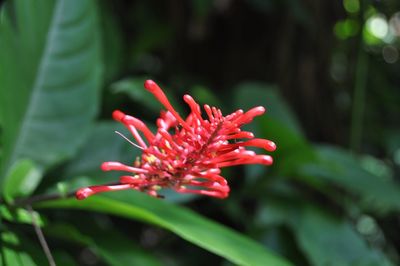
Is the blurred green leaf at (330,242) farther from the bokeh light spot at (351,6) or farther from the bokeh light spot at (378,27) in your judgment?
the bokeh light spot at (378,27)

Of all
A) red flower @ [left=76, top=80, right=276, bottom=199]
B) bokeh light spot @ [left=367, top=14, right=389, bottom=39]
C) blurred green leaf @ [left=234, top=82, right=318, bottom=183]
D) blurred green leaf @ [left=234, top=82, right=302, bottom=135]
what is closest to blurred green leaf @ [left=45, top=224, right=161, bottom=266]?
red flower @ [left=76, top=80, right=276, bottom=199]

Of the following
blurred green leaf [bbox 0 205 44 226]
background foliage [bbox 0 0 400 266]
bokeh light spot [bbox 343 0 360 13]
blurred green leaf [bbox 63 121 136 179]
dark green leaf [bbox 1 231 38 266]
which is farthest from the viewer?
bokeh light spot [bbox 343 0 360 13]

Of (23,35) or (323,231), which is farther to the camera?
(323,231)

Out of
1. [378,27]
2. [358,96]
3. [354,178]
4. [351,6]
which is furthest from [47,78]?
[378,27]

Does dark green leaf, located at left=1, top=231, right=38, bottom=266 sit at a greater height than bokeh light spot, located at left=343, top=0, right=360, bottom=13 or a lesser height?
lesser

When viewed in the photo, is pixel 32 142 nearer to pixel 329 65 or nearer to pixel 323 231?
pixel 323 231

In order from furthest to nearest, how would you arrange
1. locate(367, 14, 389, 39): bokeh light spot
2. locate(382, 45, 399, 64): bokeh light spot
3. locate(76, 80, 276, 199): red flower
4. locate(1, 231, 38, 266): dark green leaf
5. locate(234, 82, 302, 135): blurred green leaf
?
locate(382, 45, 399, 64): bokeh light spot
locate(367, 14, 389, 39): bokeh light spot
locate(234, 82, 302, 135): blurred green leaf
locate(1, 231, 38, 266): dark green leaf
locate(76, 80, 276, 199): red flower

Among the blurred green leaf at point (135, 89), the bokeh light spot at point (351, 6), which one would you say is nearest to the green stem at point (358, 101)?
the bokeh light spot at point (351, 6)

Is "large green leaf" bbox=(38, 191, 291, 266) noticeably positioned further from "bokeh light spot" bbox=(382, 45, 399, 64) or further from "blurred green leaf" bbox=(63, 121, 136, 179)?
"bokeh light spot" bbox=(382, 45, 399, 64)

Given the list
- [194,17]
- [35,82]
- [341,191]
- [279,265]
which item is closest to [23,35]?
[35,82]
